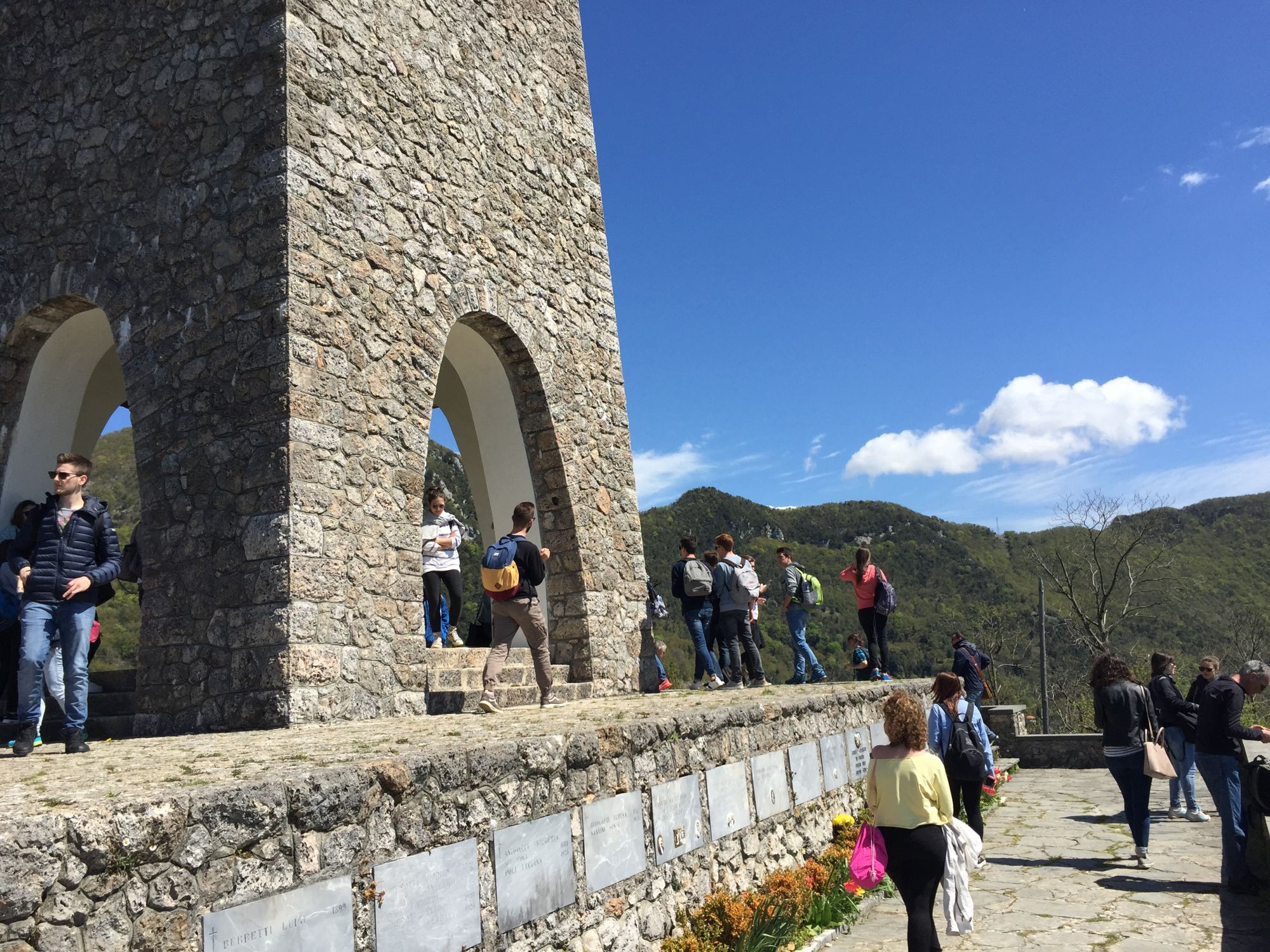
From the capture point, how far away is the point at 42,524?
5.08 m

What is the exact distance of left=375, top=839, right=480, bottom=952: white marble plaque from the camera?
10.6 feet

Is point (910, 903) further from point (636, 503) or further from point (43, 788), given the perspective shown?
point (636, 503)

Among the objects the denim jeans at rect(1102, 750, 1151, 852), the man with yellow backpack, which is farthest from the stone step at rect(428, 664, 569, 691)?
the denim jeans at rect(1102, 750, 1151, 852)

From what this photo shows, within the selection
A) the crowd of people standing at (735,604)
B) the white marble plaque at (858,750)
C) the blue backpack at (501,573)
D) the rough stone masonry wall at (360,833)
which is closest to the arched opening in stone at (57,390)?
the blue backpack at (501,573)

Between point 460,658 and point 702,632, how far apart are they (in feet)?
Answer: 8.40

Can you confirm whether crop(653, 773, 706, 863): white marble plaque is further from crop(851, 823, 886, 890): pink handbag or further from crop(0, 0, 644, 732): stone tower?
crop(0, 0, 644, 732): stone tower

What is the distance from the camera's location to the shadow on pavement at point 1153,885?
6562 millimetres

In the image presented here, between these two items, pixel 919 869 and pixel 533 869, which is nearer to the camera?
pixel 533 869

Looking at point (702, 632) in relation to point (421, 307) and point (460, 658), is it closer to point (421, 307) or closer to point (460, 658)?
point (460, 658)

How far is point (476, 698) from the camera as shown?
23.0 ft

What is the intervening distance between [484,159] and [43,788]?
6834 mm

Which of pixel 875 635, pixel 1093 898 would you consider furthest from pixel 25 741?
pixel 875 635

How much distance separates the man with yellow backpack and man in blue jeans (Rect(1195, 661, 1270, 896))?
4770mm

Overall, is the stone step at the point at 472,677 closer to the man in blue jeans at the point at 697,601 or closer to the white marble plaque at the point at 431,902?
the man in blue jeans at the point at 697,601
